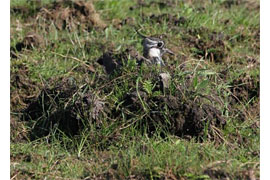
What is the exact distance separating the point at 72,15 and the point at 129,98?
2.80 metres

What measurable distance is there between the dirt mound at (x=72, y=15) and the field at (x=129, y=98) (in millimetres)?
13

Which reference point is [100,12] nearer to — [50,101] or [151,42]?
[151,42]

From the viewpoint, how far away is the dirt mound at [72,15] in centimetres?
812

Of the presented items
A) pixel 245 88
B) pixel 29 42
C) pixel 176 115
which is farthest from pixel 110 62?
pixel 245 88

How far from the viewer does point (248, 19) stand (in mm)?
8414

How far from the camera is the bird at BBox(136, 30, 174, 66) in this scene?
256 inches

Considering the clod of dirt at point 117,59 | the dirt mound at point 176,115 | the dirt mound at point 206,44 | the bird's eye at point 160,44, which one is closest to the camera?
the dirt mound at point 176,115

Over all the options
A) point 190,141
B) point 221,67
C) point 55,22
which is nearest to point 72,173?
point 190,141

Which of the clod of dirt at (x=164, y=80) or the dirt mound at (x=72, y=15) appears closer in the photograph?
the clod of dirt at (x=164, y=80)

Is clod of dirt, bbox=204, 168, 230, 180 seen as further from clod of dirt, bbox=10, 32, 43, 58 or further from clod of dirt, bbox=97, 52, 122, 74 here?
clod of dirt, bbox=10, 32, 43, 58

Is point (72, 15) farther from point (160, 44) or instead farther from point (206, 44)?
point (160, 44)

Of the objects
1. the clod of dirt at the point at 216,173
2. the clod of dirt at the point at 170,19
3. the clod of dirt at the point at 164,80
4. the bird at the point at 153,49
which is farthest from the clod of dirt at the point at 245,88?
the clod of dirt at the point at 216,173

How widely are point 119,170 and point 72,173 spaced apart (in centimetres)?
47

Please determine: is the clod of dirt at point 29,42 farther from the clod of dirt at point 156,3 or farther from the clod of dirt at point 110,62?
the clod of dirt at point 156,3
